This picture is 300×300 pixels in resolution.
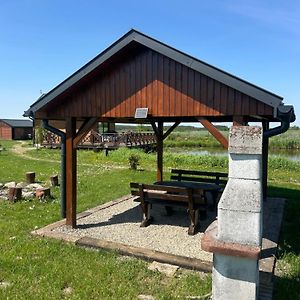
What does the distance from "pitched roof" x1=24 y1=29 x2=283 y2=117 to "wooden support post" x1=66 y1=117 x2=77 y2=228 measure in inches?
29.1

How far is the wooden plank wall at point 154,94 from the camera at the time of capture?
19.4ft

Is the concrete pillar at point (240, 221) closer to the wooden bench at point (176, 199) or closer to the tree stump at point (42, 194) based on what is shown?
the wooden bench at point (176, 199)

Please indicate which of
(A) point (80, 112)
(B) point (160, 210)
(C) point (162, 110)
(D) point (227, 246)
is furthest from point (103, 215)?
(D) point (227, 246)

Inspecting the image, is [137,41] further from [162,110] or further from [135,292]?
[135,292]

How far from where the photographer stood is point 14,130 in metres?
54.5

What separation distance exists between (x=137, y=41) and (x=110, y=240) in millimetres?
3838

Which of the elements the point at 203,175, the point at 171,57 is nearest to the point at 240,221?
the point at 171,57

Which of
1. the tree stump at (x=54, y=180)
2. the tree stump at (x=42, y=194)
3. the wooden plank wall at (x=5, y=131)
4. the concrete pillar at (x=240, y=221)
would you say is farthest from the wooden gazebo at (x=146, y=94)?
the wooden plank wall at (x=5, y=131)

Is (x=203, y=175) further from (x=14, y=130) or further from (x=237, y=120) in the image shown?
(x=14, y=130)

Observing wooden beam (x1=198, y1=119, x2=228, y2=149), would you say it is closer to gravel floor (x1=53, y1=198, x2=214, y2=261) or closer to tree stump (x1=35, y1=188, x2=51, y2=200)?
gravel floor (x1=53, y1=198, x2=214, y2=261)

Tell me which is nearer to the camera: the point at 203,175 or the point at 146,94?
the point at 146,94

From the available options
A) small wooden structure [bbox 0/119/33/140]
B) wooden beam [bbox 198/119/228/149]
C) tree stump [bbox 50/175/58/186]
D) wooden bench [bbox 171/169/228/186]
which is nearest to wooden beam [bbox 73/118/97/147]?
wooden beam [bbox 198/119/228/149]

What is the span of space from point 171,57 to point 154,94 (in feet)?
2.59

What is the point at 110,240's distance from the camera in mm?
6562
